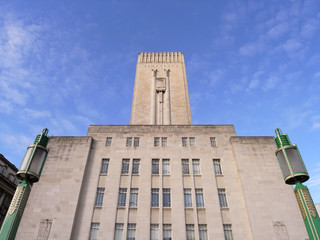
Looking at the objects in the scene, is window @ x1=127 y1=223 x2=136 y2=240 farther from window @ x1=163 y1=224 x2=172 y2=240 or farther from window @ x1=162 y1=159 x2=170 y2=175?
window @ x1=162 y1=159 x2=170 y2=175

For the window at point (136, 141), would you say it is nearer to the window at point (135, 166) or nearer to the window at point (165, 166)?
the window at point (135, 166)

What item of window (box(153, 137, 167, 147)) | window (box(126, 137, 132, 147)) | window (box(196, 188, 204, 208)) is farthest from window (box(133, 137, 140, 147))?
window (box(196, 188, 204, 208))

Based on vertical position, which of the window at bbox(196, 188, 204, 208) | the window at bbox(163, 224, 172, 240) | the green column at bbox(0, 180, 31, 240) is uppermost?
the window at bbox(196, 188, 204, 208)

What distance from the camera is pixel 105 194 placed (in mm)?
24906

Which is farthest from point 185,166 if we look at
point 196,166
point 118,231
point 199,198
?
point 118,231

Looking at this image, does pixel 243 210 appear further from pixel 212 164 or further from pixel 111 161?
pixel 111 161

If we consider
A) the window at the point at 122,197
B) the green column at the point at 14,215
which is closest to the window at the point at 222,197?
the window at the point at 122,197

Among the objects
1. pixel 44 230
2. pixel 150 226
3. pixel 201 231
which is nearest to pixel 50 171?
pixel 44 230

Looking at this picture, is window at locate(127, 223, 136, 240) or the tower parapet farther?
the tower parapet

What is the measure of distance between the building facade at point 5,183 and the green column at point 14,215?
35127 mm

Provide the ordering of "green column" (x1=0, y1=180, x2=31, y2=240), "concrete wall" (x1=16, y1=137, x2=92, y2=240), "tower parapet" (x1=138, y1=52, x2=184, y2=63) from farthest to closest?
"tower parapet" (x1=138, y1=52, x2=184, y2=63), "concrete wall" (x1=16, y1=137, x2=92, y2=240), "green column" (x1=0, y1=180, x2=31, y2=240)

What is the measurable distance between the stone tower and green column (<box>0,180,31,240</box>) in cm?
3000

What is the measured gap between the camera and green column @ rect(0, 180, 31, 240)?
7422 millimetres

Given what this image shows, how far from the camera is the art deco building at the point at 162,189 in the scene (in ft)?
74.1
